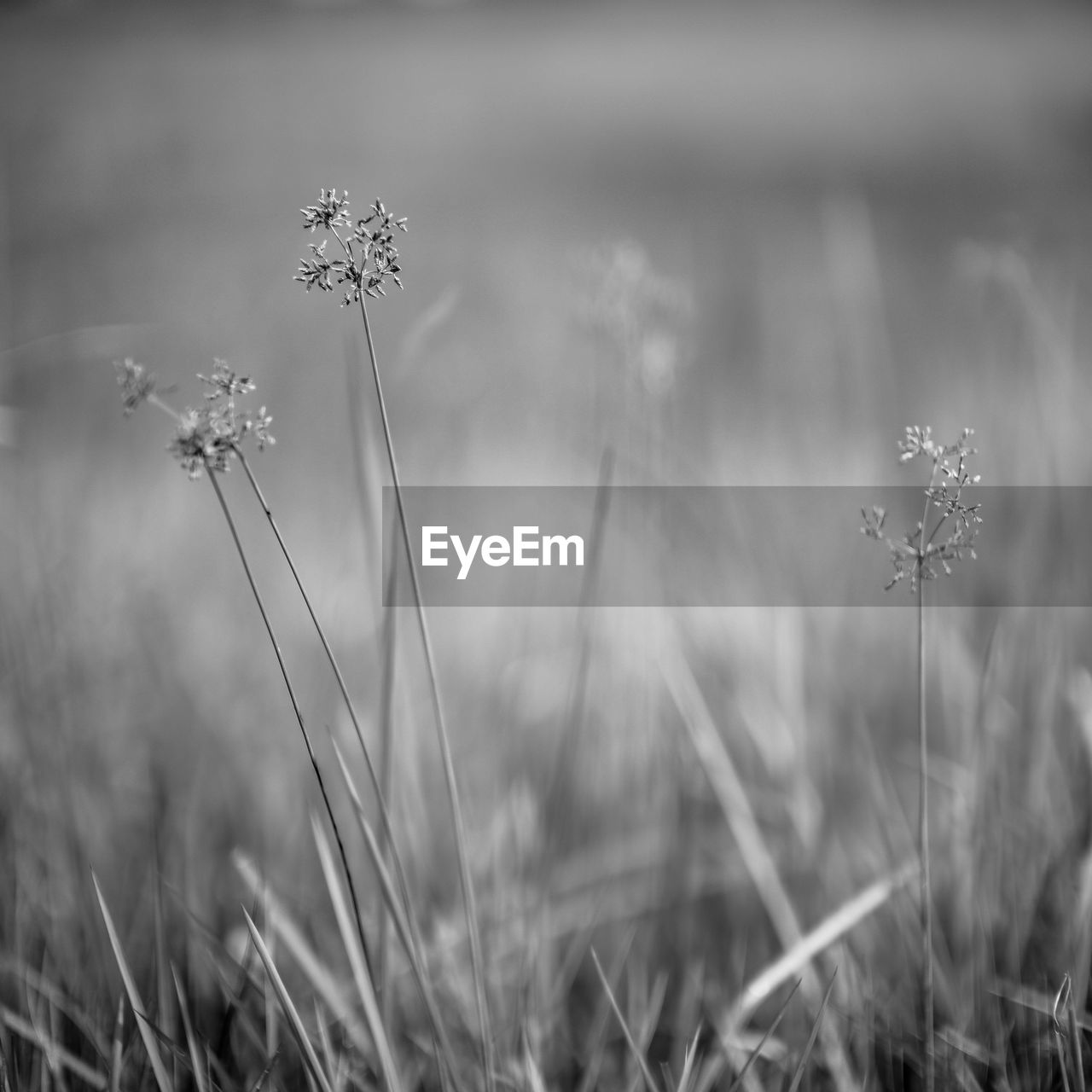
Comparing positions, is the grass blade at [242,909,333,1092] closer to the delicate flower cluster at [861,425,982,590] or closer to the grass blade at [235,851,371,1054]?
the grass blade at [235,851,371,1054]

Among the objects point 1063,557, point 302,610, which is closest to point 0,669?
point 302,610

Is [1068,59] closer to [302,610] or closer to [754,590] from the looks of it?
[754,590]

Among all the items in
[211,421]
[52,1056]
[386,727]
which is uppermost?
[211,421]

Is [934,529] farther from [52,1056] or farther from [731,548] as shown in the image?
[731,548]

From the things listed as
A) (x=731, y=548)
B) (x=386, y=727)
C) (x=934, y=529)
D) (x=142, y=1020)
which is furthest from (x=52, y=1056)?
(x=731, y=548)

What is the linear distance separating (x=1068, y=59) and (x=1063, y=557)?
1206mm

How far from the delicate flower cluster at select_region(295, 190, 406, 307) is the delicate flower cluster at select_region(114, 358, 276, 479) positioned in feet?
0.14

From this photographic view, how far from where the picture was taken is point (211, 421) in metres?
0.28

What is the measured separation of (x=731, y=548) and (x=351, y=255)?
78 centimetres

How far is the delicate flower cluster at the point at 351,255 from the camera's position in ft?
0.91

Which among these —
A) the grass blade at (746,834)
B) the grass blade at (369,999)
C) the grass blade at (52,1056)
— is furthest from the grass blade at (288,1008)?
the grass blade at (746,834)

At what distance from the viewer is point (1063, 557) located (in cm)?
76

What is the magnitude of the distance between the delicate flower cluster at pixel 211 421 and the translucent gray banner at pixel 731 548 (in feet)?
0.48

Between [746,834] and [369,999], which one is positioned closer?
[369,999]
